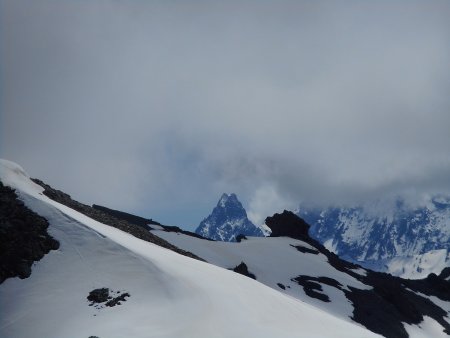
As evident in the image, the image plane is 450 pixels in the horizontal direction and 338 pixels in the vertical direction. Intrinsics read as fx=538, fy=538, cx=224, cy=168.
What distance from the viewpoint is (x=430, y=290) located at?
440 feet

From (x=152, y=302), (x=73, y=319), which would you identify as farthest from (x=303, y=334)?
(x=73, y=319)

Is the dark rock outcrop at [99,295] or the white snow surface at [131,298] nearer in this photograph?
the white snow surface at [131,298]

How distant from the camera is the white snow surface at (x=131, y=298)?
30.7 metres

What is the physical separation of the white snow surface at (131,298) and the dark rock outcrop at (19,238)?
67 cm

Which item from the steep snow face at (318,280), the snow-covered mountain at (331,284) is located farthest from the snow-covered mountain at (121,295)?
the snow-covered mountain at (331,284)

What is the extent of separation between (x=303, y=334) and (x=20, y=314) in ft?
57.3

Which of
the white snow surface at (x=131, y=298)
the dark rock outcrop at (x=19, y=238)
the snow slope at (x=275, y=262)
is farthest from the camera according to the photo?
the snow slope at (x=275, y=262)

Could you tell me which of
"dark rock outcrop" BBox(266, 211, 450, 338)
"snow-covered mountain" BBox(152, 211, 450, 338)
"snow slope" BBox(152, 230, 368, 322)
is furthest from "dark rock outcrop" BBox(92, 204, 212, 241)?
"dark rock outcrop" BBox(266, 211, 450, 338)

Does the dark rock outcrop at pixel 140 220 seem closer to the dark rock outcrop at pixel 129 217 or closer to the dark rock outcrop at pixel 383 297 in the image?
the dark rock outcrop at pixel 129 217

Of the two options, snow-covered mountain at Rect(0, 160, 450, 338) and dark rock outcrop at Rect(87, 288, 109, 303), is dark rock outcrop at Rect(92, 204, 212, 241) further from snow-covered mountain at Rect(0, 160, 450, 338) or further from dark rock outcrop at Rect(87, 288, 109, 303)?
dark rock outcrop at Rect(87, 288, 109, 303)

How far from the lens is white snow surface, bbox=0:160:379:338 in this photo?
3069 cm

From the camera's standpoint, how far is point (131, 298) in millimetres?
33969

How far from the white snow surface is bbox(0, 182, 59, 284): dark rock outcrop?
0.67 meters

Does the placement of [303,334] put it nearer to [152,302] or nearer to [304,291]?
[152,302]
